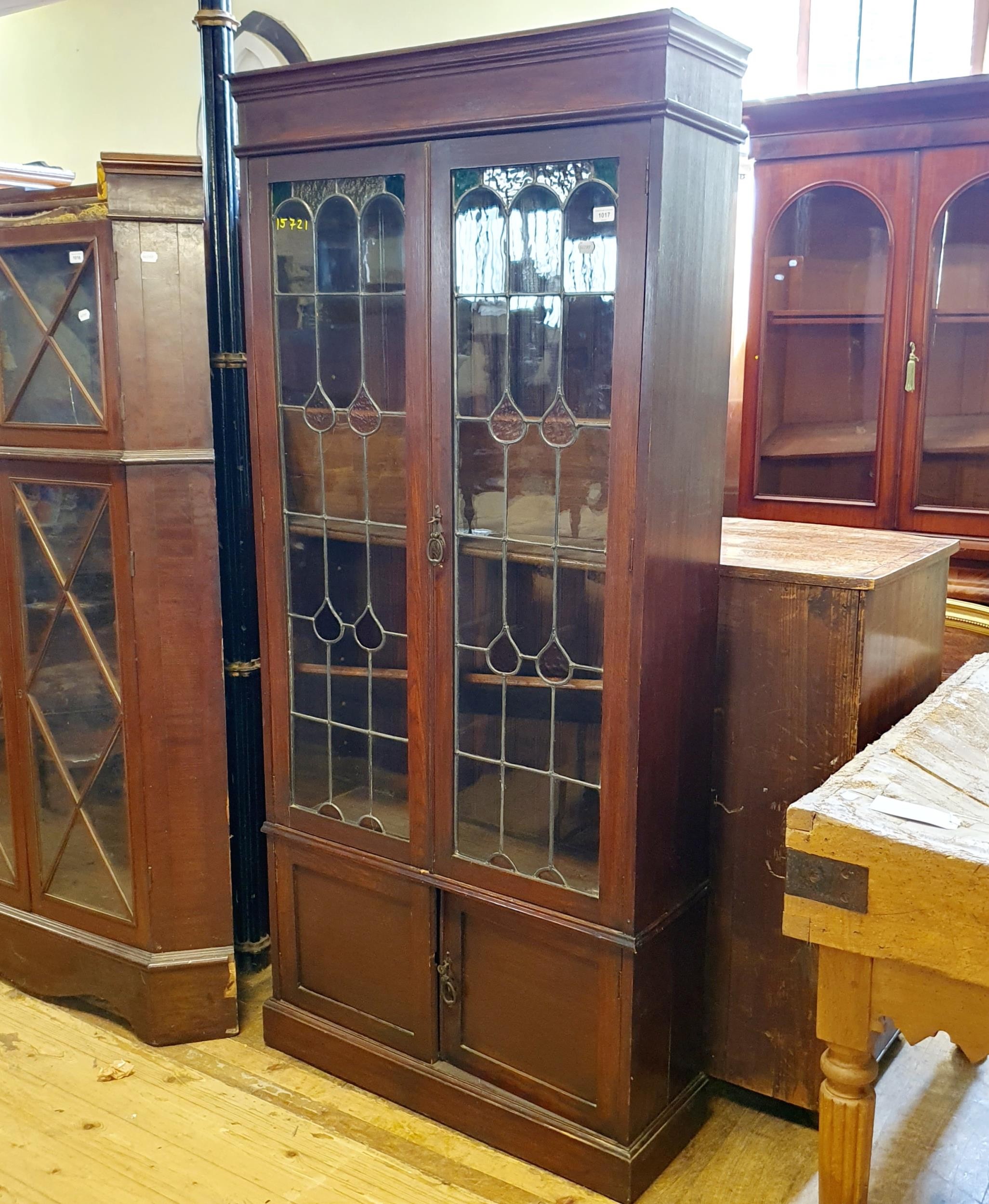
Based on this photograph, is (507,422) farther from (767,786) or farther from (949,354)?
(949,354)

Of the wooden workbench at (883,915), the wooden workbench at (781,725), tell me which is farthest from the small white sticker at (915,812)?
the wooden workbench at (781,725)

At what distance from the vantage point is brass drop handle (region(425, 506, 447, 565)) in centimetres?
201

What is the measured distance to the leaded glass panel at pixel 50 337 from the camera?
223 centimetres

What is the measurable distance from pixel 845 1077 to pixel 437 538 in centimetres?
106

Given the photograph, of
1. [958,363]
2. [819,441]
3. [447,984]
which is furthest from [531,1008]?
[958,363]

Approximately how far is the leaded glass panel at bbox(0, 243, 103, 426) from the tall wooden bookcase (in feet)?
5.95

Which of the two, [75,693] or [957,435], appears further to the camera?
[957,435]

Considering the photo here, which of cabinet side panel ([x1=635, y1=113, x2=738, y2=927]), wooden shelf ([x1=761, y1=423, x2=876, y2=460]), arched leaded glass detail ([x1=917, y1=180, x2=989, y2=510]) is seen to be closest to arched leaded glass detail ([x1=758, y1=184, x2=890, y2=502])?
wooden shelf ([x1=761, y1=423, x2=876, y2=460])

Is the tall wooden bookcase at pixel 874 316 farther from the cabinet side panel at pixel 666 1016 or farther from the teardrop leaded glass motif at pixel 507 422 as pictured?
the teardrop leaded glass motif at pixel 507 422

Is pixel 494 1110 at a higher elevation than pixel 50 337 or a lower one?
lower

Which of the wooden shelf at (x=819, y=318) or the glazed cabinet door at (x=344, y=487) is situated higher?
the wooden shelf at (x=819, y=318)

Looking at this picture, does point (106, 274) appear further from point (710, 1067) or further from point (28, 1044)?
point (710, 1067)

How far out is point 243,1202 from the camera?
76.2 inches

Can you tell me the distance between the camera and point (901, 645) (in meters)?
2.11
